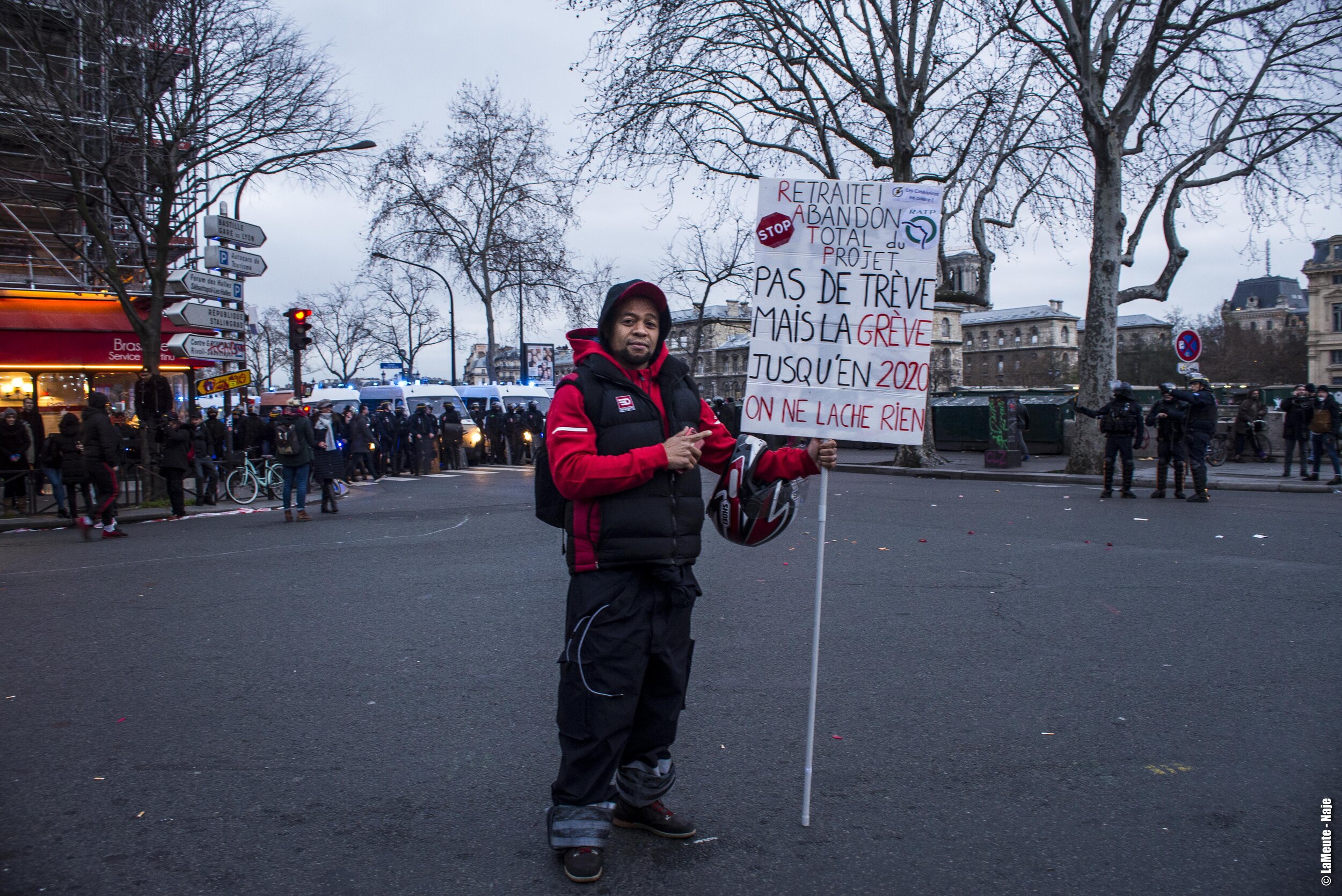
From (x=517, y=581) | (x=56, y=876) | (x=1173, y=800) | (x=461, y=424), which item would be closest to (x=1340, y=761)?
(x=1173, y=800)

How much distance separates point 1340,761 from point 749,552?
248 inches

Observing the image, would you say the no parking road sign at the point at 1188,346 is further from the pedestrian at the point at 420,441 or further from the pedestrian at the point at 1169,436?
the pedestrian at the point at 420,441

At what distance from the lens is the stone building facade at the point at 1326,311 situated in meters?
86.2

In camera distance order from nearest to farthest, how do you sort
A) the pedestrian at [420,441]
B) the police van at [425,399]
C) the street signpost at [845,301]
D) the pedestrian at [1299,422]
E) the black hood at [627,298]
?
the black hood at [627,298] < the street signpost at [845,301] < the pedestrian at [1299,422] < the pedestrian at [420,441] < the police van at [425,399]

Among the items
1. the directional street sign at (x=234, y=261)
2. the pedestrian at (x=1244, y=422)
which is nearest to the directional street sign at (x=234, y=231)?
the directional street sign at (x=234, y=261)

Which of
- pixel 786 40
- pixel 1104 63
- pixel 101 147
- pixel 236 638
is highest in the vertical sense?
pixel 786 40

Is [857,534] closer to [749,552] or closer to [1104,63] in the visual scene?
[749,552]

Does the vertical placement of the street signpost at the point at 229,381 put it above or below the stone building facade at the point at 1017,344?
below

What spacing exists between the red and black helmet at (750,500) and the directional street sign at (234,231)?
47.9ft

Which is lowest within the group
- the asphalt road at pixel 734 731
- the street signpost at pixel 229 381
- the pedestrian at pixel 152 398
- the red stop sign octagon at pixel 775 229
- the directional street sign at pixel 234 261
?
the asphalt road at pixel 734 731

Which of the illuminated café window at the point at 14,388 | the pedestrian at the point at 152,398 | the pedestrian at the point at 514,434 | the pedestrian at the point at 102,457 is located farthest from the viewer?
the pedestrian at the point at 514,434

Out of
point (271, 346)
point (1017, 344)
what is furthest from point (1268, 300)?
point (271, 346)

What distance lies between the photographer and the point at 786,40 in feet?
79.6

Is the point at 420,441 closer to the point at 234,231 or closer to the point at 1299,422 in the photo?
the point at 234,231
